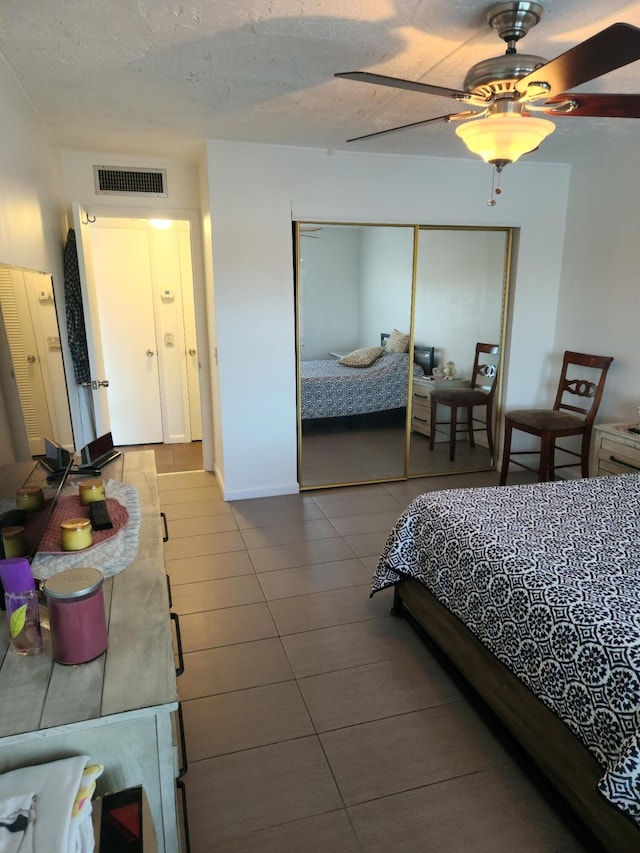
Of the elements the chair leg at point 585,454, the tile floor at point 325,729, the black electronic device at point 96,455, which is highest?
the black electronic device at point 96,455

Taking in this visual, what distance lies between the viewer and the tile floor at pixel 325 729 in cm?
155

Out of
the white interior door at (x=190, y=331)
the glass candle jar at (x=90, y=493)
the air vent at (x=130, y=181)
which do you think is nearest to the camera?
the glass candle jar at (x=90, y=493)

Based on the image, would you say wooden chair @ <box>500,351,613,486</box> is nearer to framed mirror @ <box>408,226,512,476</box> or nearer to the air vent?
framed mirror @ <box>408,226,512,476</box>

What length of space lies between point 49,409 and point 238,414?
200 centimetres

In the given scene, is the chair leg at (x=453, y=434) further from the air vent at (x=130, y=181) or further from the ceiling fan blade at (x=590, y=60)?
the ceiling fan blade at (x=590, y=60)

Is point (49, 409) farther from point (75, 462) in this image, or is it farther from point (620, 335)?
point (620, 335)

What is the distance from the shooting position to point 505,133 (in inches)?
70.4

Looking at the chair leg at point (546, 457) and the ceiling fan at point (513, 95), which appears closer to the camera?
A: the ceiling fan at point (513, 95)

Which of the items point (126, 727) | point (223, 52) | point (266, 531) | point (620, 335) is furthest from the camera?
point (620, 335)

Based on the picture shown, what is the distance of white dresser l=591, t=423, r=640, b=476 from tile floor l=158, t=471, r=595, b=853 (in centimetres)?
163

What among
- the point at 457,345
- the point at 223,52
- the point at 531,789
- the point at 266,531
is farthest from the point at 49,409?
the point at 457,345

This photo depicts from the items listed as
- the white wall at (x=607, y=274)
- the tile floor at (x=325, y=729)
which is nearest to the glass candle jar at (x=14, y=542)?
the tile floor at (x=325, y=729)

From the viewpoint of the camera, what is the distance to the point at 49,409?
1.96m

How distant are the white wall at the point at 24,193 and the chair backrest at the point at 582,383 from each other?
3.73 metres
